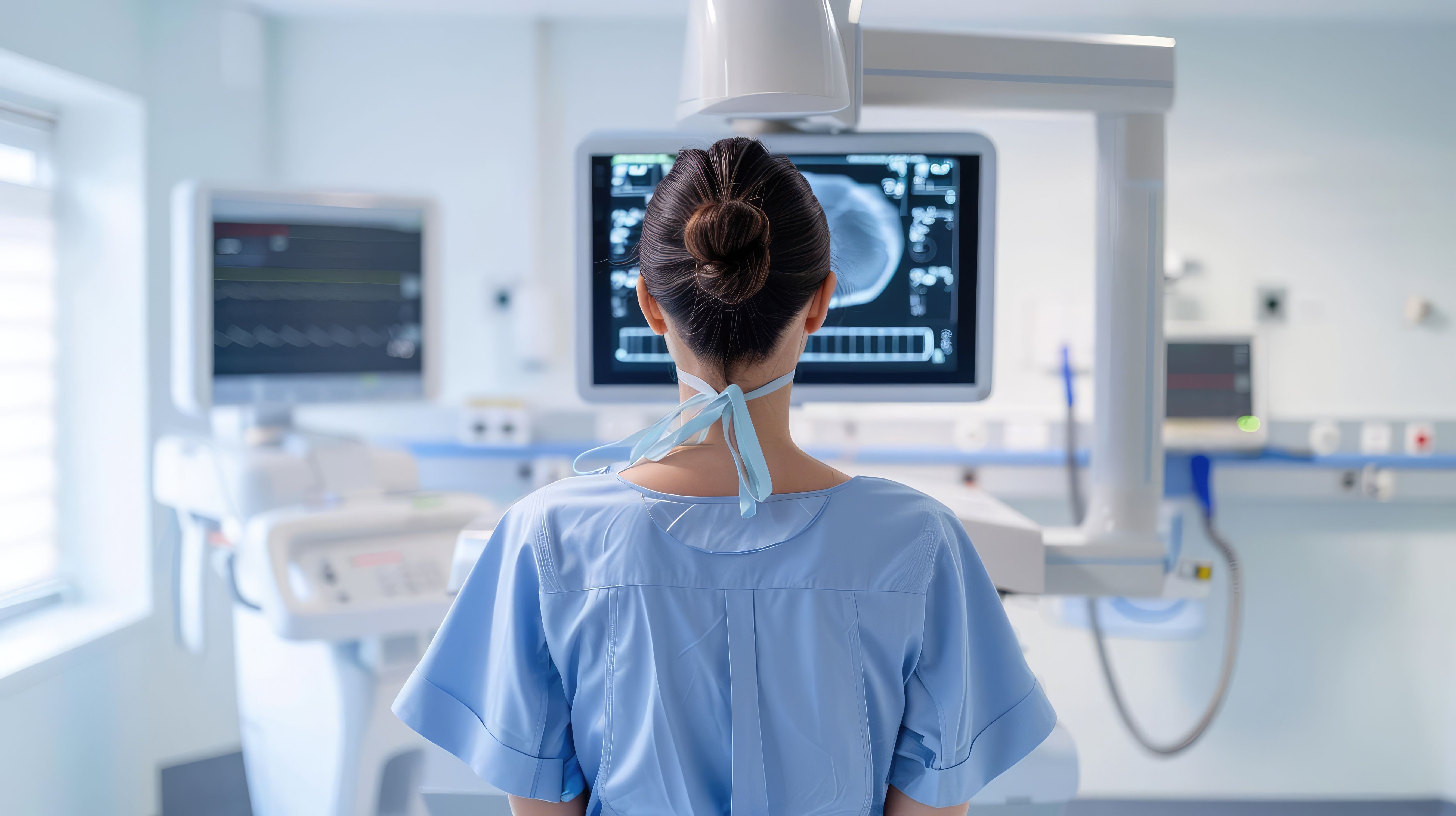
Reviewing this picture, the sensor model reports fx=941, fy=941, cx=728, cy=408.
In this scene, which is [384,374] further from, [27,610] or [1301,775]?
[1301,775]

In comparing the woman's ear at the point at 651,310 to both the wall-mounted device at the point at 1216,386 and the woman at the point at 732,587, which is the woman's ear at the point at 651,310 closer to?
the woman at the point at 732,587

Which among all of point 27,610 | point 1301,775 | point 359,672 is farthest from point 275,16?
point 1301,775

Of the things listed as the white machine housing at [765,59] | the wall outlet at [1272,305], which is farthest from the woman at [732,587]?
the wall outlet at [1272,305]

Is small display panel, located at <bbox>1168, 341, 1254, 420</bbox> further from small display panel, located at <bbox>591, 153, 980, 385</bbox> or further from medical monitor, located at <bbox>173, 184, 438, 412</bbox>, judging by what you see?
medical monitor, located at <bbox>173, 184, 438, 412</bbox>

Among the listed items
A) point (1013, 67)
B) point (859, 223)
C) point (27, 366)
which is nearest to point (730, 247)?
point (859, 223)

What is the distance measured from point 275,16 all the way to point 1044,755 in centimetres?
270

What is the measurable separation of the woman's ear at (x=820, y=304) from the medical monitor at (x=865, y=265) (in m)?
0.38

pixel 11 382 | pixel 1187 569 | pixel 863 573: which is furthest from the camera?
pixel 11 382

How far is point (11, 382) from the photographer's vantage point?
7.29 ft

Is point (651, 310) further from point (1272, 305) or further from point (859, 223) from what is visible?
point (1272, 305)

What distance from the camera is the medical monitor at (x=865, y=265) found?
1.28 metres

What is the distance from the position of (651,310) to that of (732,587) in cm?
27

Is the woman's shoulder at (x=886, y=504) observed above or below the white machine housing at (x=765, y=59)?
below

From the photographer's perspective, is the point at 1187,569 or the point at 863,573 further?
the point at 1187,569
